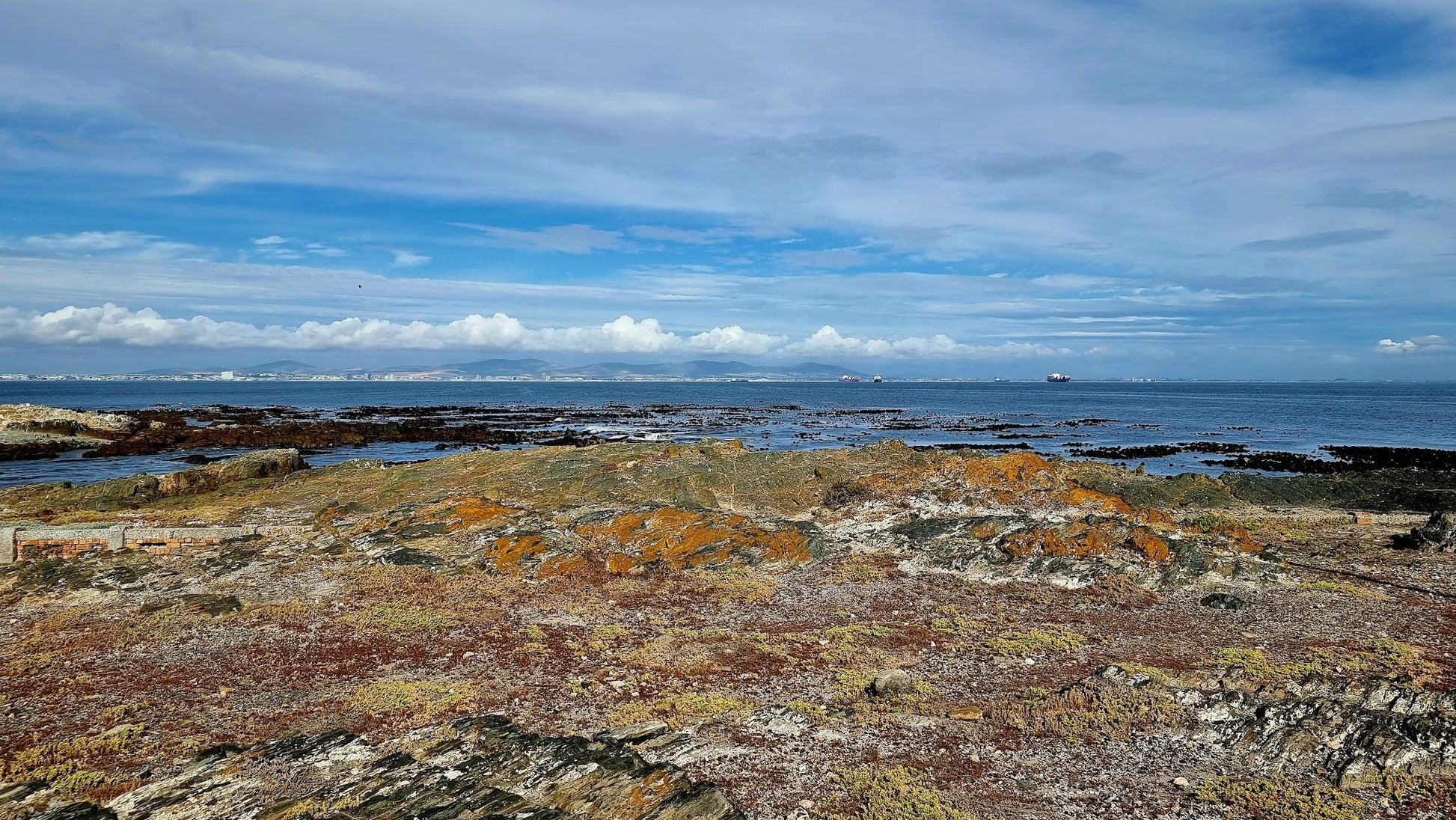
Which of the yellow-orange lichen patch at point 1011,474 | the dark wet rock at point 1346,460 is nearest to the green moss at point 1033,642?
the yellow-orange lichen patch at point 1011,474

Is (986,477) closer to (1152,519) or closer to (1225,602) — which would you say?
(1152,519)

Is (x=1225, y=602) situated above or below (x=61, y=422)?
below

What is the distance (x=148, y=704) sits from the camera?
347 inches

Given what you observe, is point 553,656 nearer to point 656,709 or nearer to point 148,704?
point 656,709

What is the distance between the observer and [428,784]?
7004mm

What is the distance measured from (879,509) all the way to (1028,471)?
4.61 meters

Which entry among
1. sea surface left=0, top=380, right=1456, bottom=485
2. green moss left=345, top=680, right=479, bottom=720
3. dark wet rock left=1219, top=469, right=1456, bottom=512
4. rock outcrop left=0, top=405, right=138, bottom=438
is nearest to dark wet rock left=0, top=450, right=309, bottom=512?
sea surface left=0, top=380, right=1456, bottom=485

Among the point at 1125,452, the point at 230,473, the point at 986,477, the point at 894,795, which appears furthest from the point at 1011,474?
the point at 1125,452

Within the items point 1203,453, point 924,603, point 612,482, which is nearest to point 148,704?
point 924,603

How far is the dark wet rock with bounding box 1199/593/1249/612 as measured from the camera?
1230 centimetres

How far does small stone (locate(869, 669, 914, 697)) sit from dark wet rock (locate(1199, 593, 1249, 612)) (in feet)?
21.4

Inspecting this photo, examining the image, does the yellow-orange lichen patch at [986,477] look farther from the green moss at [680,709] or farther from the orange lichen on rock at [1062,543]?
the green moss at [680,709]

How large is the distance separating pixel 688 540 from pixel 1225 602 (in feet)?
32.4

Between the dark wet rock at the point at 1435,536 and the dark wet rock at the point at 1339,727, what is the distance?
9356 mm
